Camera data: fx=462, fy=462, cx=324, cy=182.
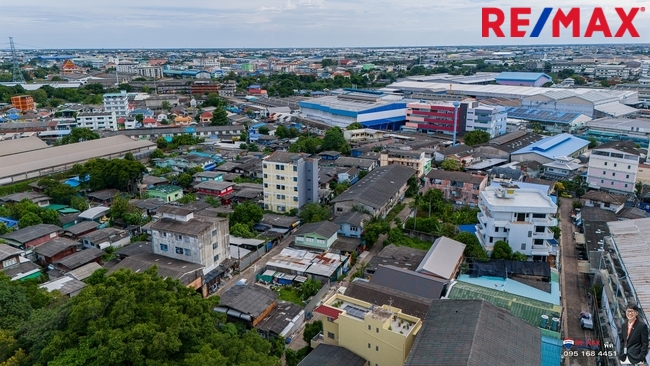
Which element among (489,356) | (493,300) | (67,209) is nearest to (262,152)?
(67,209)

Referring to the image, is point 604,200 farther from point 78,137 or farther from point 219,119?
point 78,137

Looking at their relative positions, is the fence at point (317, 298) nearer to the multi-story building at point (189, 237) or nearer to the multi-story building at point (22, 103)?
the multi-story building at point (189, 237)

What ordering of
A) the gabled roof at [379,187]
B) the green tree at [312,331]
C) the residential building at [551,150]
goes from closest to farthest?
1. the green tree at [312,331]
2. the gabled roof at [379,187]
3. the residential building at [551,150]

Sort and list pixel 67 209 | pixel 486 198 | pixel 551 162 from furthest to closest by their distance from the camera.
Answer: pixel 551 162 → pixel 67 209 → pixel 486 198

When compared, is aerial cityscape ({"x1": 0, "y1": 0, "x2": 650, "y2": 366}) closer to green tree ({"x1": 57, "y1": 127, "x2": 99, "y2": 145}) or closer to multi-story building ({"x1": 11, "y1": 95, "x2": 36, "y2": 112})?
green tree ({"x1": 57, "y1": 127, "x2": 99, "y2": 145})

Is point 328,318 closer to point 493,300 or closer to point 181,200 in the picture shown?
point 493,300

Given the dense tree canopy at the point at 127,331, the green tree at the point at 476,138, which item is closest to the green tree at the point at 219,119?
the green tree at the point at 476,138
